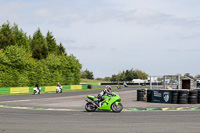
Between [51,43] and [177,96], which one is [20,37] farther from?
[177,96]

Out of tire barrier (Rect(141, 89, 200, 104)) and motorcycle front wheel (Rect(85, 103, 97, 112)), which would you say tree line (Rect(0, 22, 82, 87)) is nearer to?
tire barrier (Rect(141, 89, 200, 104))

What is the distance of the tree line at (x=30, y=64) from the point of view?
53.3 meters

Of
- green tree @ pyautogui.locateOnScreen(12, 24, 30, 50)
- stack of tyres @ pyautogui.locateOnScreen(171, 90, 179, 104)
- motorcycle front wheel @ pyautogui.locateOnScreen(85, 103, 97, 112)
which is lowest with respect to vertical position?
motorcycle front wheel @ pyautogui.locateOnScreen(85, 103, 97, 112)

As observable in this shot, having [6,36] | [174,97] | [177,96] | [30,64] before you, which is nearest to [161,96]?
[174,97]

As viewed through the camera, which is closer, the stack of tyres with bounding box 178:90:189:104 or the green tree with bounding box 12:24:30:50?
the stack of tyres with bounding box 178:90:189:104

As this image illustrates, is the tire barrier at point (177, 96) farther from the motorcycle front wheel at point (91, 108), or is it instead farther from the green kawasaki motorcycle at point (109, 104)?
the motorcycle front wheel at point (91, 108)

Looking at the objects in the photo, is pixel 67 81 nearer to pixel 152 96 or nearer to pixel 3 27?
pixel 3 27

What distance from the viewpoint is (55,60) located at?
69.6m

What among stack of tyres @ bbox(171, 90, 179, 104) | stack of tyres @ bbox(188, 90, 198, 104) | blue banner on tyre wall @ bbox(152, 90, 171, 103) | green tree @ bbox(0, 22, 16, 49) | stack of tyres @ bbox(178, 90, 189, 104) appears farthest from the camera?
green tree @ bbox(0, 22, 16, 49)

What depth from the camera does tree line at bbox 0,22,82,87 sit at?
175 ft

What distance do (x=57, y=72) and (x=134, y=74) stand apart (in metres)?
110

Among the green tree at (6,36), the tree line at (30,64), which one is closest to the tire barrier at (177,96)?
the tree line at (30,64)

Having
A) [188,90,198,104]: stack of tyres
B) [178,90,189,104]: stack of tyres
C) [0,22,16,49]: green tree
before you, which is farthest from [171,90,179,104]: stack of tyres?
[0,22,16,49]: green tree

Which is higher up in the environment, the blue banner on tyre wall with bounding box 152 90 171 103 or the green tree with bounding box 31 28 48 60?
the green tree with bounding box 31 28 48 60
